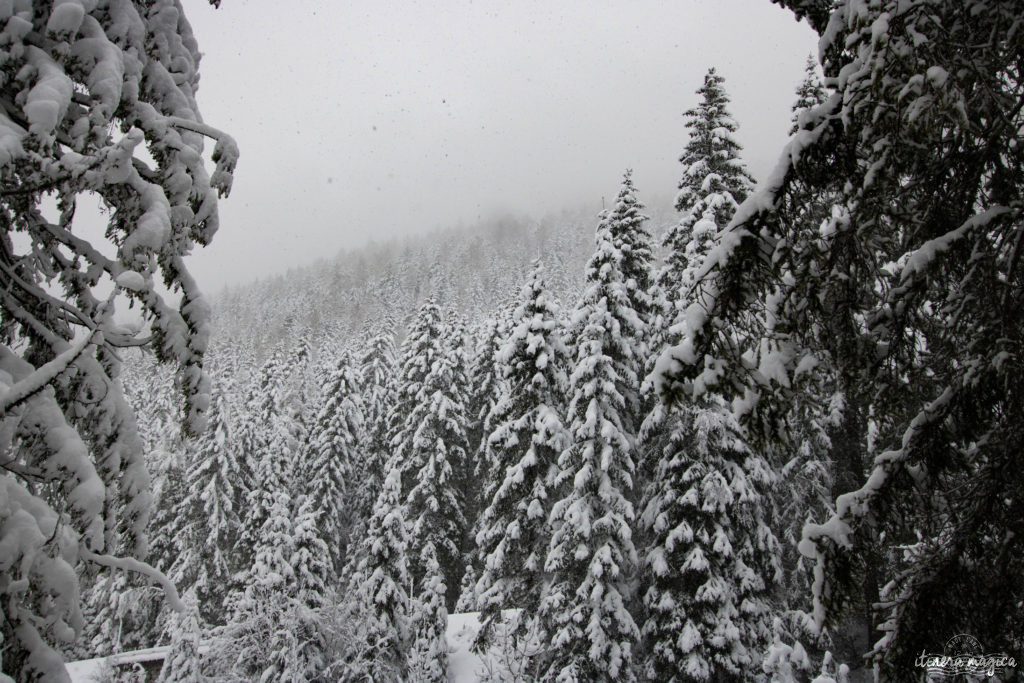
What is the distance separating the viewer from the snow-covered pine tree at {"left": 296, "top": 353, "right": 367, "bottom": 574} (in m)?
27.8

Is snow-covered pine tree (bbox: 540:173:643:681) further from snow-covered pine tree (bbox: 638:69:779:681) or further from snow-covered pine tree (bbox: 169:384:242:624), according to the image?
snow-covered pine tree (bbox: 169:384:242:624)

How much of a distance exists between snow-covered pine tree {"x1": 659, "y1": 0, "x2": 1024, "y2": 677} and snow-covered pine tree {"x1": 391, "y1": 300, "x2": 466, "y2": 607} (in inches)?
860

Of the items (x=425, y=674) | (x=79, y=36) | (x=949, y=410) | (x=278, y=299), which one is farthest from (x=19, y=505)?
(x=278, y=299)

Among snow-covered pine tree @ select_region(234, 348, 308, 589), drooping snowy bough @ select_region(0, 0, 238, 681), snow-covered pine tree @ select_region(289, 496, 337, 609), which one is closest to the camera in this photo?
drooping snowy bough @ select_region(0, 0, 238, 681)

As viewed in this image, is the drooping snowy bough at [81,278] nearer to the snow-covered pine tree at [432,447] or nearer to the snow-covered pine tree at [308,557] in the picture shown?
the snow-covered pine tree at [308,557]

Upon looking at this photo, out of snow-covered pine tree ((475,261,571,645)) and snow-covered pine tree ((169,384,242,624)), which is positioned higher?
snow-covered pine tree ((475,261,571,645))

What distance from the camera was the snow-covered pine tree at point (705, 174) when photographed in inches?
623

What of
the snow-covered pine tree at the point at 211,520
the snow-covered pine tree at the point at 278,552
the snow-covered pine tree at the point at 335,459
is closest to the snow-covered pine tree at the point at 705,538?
the snow-covered pine tree at the point at 278,552

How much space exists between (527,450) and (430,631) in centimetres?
860

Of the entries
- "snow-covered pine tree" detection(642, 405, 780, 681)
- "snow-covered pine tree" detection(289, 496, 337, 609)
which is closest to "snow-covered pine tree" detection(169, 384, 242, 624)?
"snow-covered pine tree" detection(289, 496, 337, 609)

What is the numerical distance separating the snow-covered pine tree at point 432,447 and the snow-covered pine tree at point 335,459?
9.61 feet

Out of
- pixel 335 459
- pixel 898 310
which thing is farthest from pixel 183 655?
pixel 898 310

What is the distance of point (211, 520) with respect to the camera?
2981 cm

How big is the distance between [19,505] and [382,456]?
28985mm
